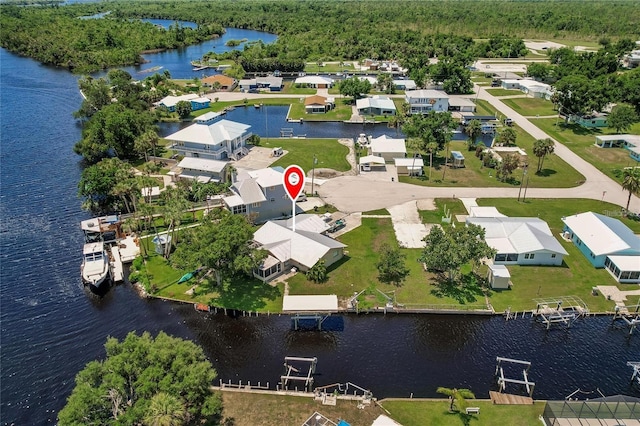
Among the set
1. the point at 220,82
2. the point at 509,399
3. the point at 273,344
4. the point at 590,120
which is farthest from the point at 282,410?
the point at 220,82

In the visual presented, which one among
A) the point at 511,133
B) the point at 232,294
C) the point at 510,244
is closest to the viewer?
the point at 232,294

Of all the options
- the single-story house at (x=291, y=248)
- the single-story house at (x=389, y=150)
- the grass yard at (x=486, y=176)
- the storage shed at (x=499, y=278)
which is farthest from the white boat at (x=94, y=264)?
the single-story house at (x=389, y=150)


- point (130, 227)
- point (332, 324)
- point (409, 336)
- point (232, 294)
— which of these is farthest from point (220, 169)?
point (409, 336)

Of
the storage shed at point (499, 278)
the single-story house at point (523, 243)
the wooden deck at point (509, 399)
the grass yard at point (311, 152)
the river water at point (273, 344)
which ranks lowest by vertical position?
the river water at point (273, 344)

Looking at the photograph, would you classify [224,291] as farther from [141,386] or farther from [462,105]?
[462,105]

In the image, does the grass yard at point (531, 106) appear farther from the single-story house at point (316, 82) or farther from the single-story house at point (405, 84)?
the single-story house at point (316, 82)

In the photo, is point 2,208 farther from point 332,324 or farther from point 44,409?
point 332,324
